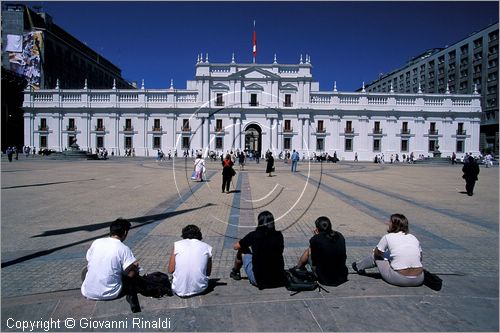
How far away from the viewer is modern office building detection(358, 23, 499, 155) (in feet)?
207

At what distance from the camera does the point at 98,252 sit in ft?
13.6

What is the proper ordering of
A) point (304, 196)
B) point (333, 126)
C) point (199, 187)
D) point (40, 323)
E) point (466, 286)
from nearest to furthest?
1. point (40, 323)
2. point (466, 286)
3. point (304, 196)
4. point (199, 187)
5. point (333, 126)

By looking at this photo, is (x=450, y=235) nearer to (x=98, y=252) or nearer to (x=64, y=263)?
(x=98, y=252)

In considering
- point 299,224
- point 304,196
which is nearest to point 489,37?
point 304,196

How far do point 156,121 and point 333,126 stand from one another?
3210cm

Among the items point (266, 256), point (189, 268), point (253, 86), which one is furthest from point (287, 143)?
point (189, 268)

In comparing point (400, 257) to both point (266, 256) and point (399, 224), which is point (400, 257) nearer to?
point (399, 224)

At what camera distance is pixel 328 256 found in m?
4.65

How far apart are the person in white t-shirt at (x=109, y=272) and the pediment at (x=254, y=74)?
5653 cm

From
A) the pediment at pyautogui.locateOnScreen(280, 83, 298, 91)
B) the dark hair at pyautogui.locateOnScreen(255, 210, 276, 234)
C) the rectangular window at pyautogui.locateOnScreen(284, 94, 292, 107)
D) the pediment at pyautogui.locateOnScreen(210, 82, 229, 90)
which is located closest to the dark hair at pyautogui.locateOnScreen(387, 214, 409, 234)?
the dark hair at pyautogui.locateOnScreen(255, 210, 276, 234)

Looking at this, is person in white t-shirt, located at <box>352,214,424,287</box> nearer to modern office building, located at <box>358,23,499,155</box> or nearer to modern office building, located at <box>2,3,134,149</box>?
modern office building, located at <box>2,3,134,149</box>

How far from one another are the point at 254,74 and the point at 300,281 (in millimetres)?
57595

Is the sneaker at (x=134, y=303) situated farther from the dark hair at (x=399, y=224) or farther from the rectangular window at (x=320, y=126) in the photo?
the rectangular window at (x=320, y=126)

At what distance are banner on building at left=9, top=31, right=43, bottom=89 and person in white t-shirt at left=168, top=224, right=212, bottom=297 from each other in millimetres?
71613
